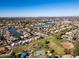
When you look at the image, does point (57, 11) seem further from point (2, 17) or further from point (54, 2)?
point (2, 17)

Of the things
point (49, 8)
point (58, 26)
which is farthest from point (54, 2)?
point (58, 26)

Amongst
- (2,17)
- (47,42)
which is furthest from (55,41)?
(2,17)

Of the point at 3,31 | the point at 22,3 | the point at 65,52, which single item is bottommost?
the point at 65,52

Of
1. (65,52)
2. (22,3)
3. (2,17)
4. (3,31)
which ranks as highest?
(22,3)

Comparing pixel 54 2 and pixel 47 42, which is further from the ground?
pixel 54 2

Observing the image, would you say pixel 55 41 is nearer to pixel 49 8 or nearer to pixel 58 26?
pixel 58 26

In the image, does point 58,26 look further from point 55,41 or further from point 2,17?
point 2,17

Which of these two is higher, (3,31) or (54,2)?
(54,2)
